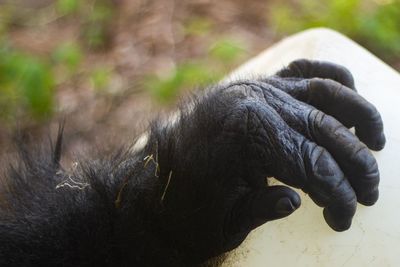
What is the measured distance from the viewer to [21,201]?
4.52ft

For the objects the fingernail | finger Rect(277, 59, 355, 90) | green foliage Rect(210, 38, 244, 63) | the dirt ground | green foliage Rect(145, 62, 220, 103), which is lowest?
the dirt ground

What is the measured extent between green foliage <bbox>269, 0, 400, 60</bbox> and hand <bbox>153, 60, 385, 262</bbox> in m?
1.62

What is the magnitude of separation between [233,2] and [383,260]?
287 centimetres

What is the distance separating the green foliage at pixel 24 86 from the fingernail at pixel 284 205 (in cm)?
202

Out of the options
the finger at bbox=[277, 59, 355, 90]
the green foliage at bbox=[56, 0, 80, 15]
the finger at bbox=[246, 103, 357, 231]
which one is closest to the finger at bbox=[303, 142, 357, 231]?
the finger at bbox=[246, 103, 357, 231]

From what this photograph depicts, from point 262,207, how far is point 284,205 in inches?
1.6

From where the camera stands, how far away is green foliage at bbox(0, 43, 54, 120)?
9.72 ft

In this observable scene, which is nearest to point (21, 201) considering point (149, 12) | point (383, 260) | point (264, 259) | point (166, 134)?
point (166, 134)

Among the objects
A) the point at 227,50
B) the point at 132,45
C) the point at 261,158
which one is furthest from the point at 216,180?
the point at 132,45

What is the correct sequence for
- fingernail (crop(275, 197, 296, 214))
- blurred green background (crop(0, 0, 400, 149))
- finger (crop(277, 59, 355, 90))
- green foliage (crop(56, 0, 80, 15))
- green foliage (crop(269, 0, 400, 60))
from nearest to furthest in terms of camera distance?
1. fingernail (crop(275, 197, 296, 214))
2. finger (crop(277, 59, 355, 90))
3. green foliage (crop(269, 0, 400, 60))
4. blurred green background (crop(0, 0, 400, 149))
5. green foliage (crop(56, 0, 80, 15))

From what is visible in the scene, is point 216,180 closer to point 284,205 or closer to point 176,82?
point 284,205

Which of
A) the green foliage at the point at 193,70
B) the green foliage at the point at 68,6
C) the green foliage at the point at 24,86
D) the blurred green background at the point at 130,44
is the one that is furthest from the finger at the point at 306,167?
the green foliage at the point at 68,6

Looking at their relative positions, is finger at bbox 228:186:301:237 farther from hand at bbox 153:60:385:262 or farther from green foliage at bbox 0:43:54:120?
green foliage at bbox 0:43:54:120

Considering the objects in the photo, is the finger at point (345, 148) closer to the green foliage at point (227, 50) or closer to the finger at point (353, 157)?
the finger at point (353, 157)
